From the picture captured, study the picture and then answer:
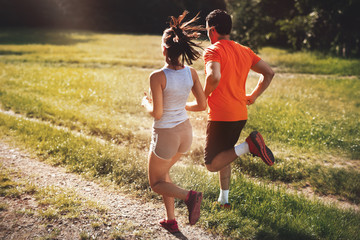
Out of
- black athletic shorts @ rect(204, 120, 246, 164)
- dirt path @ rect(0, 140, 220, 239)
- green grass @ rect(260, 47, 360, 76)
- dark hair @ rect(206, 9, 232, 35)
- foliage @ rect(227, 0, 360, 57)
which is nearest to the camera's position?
dirt path @ rect(0, 140, 220, 239)

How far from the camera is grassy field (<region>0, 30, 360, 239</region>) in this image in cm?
423

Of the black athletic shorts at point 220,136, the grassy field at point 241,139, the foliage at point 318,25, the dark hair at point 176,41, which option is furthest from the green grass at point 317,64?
the dark hair at point 176,41

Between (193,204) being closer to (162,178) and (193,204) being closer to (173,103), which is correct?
(162,178)

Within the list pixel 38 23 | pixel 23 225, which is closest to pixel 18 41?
pixel 38 23

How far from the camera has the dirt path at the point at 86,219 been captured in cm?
379

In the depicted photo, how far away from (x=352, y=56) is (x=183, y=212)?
16367 mm

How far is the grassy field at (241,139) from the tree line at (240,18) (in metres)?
4.54

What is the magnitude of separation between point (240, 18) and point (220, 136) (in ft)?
45.1

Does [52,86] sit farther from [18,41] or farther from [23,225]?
[18,41]

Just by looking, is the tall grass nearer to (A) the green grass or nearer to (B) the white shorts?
(B) the white shorts

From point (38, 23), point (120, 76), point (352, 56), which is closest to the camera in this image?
point (120, 76)

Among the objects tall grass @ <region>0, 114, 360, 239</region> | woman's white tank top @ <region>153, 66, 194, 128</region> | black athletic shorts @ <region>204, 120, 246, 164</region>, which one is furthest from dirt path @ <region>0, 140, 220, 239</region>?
woman's white tank top @ <region>153, 66, 194, 128</region>

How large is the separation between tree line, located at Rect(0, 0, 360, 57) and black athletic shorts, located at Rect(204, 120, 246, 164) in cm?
1308

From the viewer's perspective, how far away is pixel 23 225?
3.88 meters
